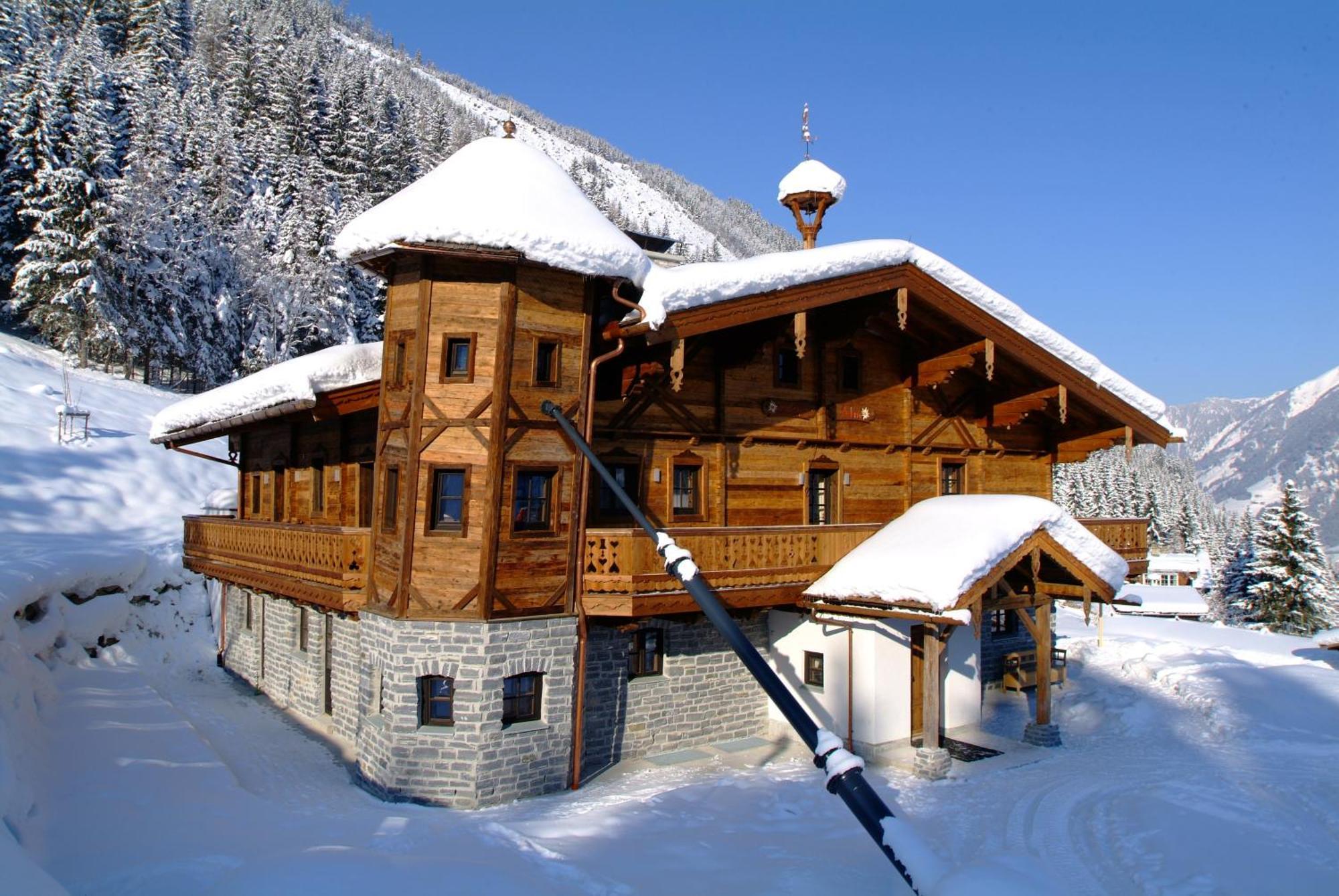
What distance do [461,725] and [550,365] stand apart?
219 inches

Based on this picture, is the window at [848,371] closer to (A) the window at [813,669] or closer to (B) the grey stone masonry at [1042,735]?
(A) the window at [813,669]

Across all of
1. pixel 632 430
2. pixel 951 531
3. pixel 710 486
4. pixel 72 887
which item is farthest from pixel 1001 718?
pixel 72 887

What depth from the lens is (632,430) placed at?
16031 millimetres

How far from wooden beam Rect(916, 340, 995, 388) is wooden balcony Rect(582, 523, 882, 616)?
4.17 meters

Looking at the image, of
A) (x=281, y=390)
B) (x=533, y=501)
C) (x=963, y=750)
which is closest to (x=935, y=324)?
(x=963, y=750)

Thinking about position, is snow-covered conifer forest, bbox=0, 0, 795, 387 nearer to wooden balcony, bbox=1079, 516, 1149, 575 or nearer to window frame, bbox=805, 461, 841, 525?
window frame, bbox=805, 461, 841, 525

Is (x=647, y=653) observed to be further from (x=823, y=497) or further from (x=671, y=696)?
(x=823, y=497)

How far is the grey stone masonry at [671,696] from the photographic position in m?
15.0

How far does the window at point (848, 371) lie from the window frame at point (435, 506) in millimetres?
9080

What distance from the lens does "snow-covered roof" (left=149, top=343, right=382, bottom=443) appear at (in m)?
15.5

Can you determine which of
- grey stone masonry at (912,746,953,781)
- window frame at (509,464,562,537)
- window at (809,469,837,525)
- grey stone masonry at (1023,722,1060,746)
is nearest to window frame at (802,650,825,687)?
grey stone masonry at (912,746,953,781)

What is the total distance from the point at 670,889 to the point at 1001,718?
38.6 ft

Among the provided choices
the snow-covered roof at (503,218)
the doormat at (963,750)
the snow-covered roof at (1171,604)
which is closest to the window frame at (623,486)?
the snow-covered roof at (503,218)

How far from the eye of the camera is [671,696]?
52.7ft
